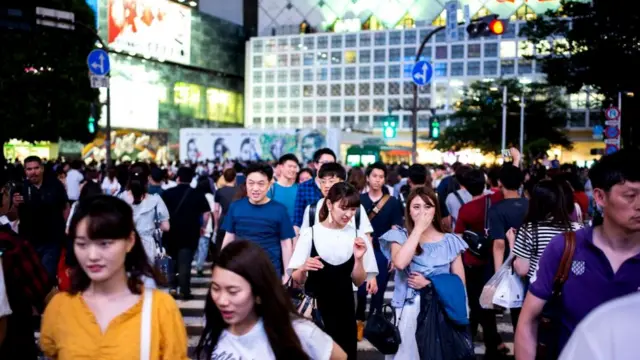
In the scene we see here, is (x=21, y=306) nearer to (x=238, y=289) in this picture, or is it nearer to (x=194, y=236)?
(x=238, y=289)

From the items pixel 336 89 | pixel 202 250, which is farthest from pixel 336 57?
pixel 202 250

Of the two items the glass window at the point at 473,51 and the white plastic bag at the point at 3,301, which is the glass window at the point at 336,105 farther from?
the white plastic bag at the point at 3,301

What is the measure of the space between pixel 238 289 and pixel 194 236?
7073mm

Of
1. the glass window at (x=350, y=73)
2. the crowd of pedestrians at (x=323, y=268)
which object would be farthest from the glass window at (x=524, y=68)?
the crowd of pedestrians at (x=323, y=268)

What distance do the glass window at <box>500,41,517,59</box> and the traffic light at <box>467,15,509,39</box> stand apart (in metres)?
61.8

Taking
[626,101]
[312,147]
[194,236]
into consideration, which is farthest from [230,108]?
[194,236]

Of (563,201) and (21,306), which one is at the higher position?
(563,201)

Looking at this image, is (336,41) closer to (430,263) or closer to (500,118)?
(500,118)

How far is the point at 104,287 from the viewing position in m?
3.06

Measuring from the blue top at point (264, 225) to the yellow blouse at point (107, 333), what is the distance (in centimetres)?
361

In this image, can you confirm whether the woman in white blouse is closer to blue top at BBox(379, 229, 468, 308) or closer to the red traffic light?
blue top at BBox(379, 229, 468, 308)

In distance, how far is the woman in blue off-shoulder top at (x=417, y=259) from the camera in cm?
516

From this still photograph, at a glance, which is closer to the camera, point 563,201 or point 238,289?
point 238,289

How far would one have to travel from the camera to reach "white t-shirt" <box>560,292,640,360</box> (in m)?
1.37
